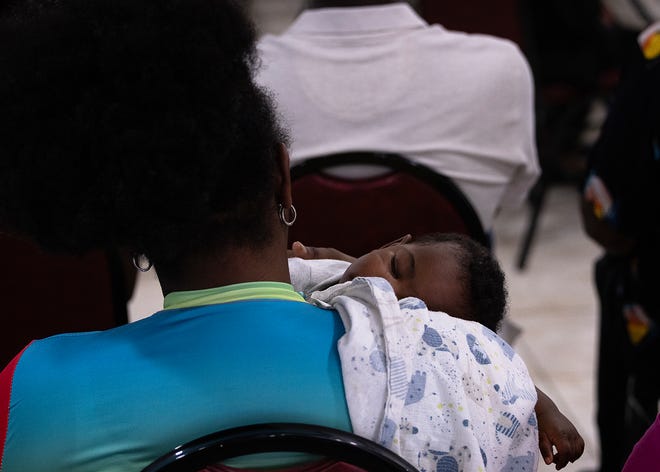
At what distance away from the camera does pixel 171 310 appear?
29.7 inches

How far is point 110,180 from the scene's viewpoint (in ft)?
2.28

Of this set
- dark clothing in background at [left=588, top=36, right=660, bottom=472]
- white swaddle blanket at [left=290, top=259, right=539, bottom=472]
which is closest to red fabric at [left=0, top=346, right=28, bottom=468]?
white swaddle blanket at [left=290, top=259, right=539, bottom=472]

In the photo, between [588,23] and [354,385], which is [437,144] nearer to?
[354,385]

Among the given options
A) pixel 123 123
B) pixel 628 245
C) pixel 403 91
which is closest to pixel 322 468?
pixel 123 123

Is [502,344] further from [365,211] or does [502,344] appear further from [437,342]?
[365,211]

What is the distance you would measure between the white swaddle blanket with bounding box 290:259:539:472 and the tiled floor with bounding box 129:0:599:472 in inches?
36.8

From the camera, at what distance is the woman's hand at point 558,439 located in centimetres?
85

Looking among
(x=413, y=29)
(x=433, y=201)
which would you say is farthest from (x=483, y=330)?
(x=413, y=29)

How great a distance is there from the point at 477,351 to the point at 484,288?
0.26m

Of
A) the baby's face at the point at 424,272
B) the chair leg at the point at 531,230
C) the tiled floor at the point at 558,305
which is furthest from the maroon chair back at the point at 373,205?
the chair leg at the point at 531,230

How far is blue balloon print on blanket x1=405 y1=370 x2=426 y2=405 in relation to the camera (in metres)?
0.72

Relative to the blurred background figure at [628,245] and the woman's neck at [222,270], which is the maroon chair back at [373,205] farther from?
the woman's neck at [222,270]

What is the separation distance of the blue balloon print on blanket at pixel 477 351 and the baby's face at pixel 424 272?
10.1 inches

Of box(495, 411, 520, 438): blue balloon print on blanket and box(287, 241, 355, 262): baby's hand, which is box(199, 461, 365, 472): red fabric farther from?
box(287, 241, 355, 262): baby's hand
